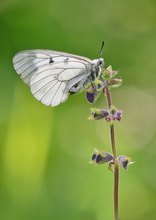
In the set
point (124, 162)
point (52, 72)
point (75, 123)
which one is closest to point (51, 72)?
point (52, 72)

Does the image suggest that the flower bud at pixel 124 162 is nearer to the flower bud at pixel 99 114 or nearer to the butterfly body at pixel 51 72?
the flower bud at pixel 99 114

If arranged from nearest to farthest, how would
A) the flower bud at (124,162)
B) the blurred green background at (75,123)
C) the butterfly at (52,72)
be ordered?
the flower bud at (124,162)
the butterfly at (52,72)
the blurred green background at (75,123)

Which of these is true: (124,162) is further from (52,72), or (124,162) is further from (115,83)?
(52,72)

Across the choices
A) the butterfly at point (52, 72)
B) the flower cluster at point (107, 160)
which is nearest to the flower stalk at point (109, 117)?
the flower cluster at point (107, 160)

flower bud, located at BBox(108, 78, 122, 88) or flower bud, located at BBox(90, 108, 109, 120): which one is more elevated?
flower bud, located at BBox(108, 78, 122, 88)

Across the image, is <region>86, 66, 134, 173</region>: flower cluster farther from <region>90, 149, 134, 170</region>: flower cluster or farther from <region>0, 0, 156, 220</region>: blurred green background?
<region>0, 0, 156, 220</region>: blurred green background

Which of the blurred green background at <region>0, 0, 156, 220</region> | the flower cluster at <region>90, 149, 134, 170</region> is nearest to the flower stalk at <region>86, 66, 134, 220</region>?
the flower cluster at <region>90, 149, 134, 170</region>

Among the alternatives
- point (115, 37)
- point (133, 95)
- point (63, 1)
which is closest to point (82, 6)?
point (63, 1)

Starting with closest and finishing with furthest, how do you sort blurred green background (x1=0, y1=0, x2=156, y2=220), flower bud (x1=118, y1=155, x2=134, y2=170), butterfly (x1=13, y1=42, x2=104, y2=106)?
flower bud (x1=118, y1=155, x2=134, y2=170) → butterfly (x1=13, y1=42, x2=104, y2=106) → blurred green background (x1=0, y1=0, x2=156, y2=220)
